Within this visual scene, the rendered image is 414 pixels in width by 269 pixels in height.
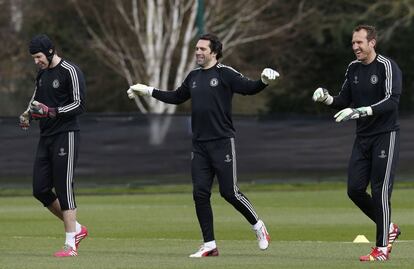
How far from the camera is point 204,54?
14227 millimetres

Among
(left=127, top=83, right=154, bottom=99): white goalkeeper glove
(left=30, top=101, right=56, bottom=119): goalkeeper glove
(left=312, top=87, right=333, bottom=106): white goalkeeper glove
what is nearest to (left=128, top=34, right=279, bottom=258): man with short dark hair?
(left=127, top=83, right=154, bottom=99): white goalkeeper glove

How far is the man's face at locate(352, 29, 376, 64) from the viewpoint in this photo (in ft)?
44.1

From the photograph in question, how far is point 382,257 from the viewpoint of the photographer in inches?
529

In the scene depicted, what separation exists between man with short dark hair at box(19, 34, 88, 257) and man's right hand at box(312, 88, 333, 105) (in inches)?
97.6

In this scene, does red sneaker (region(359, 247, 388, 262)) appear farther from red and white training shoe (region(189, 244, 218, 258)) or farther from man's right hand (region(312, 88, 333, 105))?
red and white training shoe (region(189, 244, 218, 258))

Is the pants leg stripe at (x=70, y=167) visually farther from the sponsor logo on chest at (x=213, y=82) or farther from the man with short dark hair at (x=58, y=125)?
the sponsor logo on chest at (x=213, y=82)

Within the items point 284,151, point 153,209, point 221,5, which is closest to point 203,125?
point 153,209

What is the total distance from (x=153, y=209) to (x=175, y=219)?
2.79m

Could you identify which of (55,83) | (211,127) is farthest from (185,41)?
(211,127)

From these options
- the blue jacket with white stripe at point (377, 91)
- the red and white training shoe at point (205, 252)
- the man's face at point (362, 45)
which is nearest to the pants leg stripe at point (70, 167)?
the red and white training shoe at point (205, 252)

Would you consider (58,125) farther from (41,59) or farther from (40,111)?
(41,59)

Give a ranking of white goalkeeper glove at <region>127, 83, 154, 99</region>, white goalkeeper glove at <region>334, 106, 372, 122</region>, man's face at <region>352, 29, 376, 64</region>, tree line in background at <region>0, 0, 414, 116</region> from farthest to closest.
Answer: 1. tree line in background at <region>0, 0, 414, 116</region>
2. white goalkeeper glove at <region>127, 83, 154, 99</region>
3. man's face at <region>352, 29, 376, 64</region>
4. white goalkeeper glove at <region>334, 106, 372, 122</region>

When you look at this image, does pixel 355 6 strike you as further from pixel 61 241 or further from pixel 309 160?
pixel 61 241

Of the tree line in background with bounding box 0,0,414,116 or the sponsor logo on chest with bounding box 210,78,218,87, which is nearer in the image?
the sponsor logo on chest with bounding box 210,78,218,87
